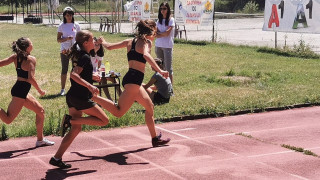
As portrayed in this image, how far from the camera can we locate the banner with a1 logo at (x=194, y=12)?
27.5 metres

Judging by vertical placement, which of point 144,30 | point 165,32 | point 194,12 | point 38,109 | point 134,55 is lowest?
point 38,109

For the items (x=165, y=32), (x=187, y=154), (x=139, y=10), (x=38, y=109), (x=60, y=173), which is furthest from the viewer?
(x=139, y=10)

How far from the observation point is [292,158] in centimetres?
850

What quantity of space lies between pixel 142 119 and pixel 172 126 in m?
0.61

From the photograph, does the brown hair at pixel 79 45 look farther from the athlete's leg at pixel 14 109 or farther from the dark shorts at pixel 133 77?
the athlete's leg at pixel 14 109

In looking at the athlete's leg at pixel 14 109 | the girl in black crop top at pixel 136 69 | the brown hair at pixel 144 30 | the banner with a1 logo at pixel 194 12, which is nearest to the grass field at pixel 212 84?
the athlete's leg at pixel 14 109

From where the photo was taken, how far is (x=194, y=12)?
92.2 feet

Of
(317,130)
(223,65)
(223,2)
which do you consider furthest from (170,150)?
(223,2)

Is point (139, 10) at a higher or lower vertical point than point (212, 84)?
higher

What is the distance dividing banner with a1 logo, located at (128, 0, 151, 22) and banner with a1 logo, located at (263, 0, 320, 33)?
10534 millimetres

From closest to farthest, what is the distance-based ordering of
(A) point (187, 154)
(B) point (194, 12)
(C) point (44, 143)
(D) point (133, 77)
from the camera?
(D) point (133, 77) < (A) point (187, 154) < (C) point (44, 143) < (B) point (194, 12)

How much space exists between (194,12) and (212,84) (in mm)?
13511

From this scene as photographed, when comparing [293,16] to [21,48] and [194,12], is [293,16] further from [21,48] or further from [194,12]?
[21,48]

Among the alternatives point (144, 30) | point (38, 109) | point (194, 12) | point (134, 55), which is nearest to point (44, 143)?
point (38, 109)
